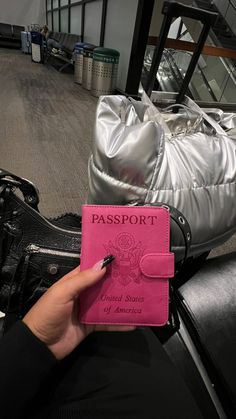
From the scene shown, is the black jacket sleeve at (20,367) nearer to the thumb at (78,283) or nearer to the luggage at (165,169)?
the thumb at (78,283)

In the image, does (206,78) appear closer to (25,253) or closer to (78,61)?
(78,61)

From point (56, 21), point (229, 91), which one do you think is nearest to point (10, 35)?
point (56, 21)

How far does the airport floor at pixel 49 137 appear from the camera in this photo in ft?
5.35

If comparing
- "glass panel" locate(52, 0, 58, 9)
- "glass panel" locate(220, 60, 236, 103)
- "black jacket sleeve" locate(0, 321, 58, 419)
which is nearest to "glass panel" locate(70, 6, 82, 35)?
"glass panel" locate(52, 0, 58, 9)

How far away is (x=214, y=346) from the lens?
2.03 feet

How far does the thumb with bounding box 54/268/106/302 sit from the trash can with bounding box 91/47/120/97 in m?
3.31

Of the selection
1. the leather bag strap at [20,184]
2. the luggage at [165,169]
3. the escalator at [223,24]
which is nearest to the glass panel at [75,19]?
the escalator at [223,24]

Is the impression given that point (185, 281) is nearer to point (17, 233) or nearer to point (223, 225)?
point (223, 225)

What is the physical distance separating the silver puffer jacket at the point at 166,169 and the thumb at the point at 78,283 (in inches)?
7.6

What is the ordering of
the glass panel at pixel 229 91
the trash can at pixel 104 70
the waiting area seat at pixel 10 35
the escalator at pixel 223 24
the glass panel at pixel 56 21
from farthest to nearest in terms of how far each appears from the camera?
the glass panel at pixel 56 21
the waiting area seat at pixel 10 35
the escalator at pixel 223 24
the glass panel at pixel 229 91
the trash can at pixel 104 70

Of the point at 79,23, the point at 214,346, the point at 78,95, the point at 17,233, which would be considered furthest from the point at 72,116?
the point at 79,23

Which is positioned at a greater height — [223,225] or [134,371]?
[223,225]

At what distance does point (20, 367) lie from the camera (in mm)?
431

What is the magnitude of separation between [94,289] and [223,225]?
400mm
